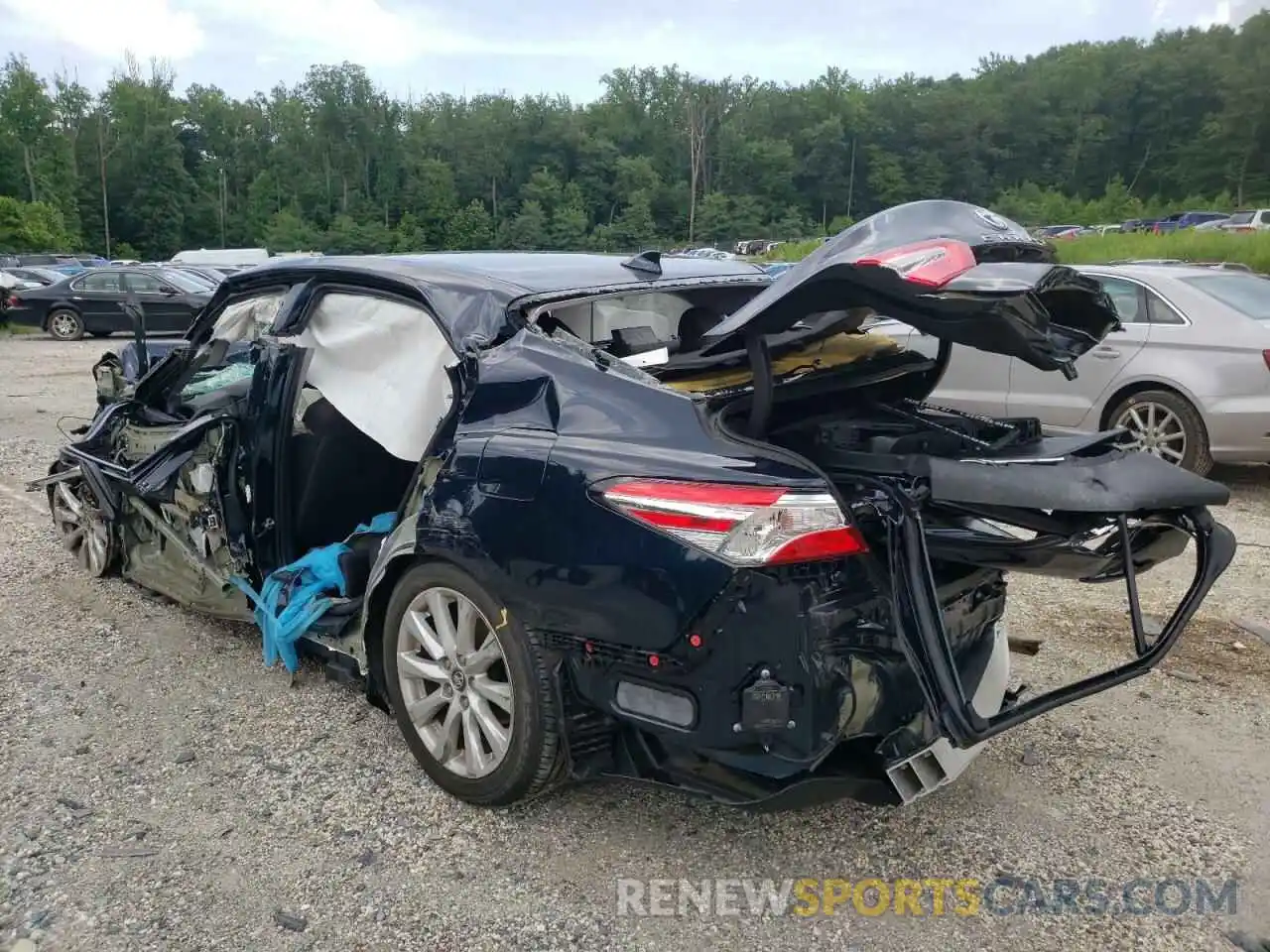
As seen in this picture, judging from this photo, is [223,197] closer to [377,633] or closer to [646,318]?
[646,318]

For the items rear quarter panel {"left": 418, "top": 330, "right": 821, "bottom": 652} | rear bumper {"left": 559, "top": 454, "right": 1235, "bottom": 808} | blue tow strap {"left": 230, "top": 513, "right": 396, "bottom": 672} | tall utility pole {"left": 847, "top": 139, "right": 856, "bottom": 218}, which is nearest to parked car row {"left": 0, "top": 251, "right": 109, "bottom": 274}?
blue tow strap {"left": 230, "top": 513, "right": 396, "bottom": 672}

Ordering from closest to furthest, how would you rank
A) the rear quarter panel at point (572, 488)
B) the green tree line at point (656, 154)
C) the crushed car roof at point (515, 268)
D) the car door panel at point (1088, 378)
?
the rear quarter panel at point (572, 488)
the crushed car roof at point (515, 268)
the car door panel at point (1088, 378)
the green tree line at point (656, 154)

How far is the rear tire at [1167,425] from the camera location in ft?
22.4

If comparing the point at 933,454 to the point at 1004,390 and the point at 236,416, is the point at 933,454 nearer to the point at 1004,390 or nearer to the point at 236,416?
the point at 236,416

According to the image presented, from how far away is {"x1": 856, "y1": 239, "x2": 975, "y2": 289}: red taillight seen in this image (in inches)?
91.0

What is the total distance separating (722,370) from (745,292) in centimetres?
91

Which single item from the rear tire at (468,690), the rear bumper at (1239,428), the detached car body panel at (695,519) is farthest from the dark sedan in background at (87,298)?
the rear tire at (468,690)

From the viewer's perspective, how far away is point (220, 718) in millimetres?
3660

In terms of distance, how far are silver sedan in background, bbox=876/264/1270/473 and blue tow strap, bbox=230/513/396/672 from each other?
14.1 feet

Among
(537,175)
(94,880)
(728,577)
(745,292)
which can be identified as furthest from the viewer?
(537,175)

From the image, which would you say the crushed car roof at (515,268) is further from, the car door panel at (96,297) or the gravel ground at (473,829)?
the car door panel at (96,297)

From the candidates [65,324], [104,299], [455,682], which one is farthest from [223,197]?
[455,682]

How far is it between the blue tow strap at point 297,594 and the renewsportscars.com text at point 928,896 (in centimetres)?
155

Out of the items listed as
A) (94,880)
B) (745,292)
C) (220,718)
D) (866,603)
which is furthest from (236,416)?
(866,603)
